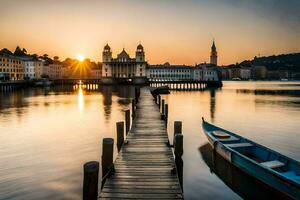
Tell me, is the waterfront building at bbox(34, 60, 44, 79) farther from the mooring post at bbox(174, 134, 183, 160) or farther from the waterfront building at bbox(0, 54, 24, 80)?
the mooring post at bbox(174, 134, 183, 160)

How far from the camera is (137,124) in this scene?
2161 centimetres

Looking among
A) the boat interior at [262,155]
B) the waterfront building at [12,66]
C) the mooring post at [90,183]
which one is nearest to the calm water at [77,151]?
the boat interior at [262,155]

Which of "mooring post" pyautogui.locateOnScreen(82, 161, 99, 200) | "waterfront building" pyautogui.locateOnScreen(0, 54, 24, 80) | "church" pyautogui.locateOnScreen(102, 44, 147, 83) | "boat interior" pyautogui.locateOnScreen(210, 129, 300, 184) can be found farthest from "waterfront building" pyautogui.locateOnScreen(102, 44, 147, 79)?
"mooring post" pyautogui.locateOnScreen(82, 161, 99, 200)

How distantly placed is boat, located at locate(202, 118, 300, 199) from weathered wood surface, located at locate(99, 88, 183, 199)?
4034 mm

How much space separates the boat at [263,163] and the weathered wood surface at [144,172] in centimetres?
403

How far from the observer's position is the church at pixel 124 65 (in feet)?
592

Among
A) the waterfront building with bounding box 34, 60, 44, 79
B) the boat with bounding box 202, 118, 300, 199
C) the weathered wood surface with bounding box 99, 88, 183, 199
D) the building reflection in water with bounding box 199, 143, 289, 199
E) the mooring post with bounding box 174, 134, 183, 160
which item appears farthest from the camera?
the waterfront building with bounding box 34, 60, 44, 79

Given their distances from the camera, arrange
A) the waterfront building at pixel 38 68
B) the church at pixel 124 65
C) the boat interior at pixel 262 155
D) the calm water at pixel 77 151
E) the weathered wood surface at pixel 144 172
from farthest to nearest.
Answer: the church at pixel 124 65 → the waterfront building at pixel 38 68 → the calm water at pixel 77 151 → the boat interior at pixel 262 155 → the weathered wood surface at pixel 144 172

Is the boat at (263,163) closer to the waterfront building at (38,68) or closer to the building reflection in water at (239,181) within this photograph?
the building reflection in water at (239,181)

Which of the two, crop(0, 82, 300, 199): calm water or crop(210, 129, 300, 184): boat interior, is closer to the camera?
crop(210, 129, 300, 184): boat interior

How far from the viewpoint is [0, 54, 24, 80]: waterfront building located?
420 feet

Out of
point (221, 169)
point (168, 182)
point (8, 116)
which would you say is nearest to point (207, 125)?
point (221, 169)

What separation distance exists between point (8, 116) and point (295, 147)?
36793 millimetres

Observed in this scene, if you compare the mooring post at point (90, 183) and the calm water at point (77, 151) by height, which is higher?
the mooring post at point (90, 183)
